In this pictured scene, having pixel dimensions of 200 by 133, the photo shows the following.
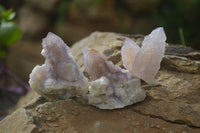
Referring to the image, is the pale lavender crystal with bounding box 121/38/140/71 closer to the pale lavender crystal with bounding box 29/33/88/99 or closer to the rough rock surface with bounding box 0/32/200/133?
the rough rock surface with bounding box 0/32/200/133

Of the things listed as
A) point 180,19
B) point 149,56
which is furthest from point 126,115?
point 180,19

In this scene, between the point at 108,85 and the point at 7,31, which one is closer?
the point at 108,85

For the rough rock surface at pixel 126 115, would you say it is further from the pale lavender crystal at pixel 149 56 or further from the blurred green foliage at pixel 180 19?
the blurred green foliage at pixel 180 19

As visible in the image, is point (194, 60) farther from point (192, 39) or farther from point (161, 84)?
point (192, 39)

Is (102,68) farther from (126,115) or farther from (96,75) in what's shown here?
(126,115)

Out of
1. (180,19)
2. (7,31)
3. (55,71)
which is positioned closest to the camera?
(55,71)

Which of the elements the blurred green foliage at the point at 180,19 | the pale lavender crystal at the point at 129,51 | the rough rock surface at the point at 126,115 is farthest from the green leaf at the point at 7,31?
the blurred green foliage at the point at 180,19

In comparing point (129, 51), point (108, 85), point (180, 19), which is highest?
point (180, 19)
